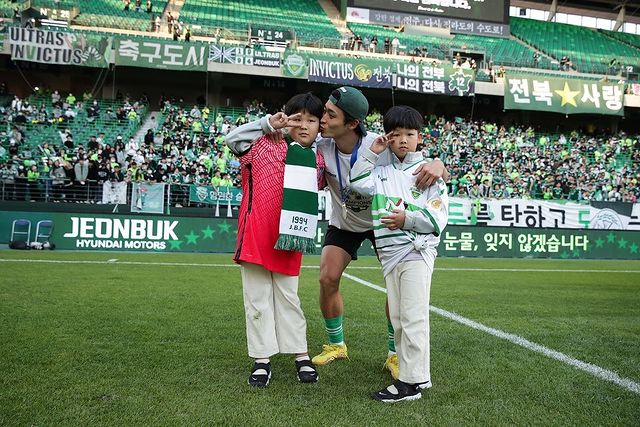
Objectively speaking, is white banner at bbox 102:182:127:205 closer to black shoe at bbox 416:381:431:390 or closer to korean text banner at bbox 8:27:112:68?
korean text banner at bbox 8:27:112:68

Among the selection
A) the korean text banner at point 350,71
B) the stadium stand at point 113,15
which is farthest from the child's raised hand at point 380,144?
the stadium stand at point 113,15

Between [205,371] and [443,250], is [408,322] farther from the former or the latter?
[443,250]

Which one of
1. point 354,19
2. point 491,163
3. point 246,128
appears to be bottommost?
point 246,128

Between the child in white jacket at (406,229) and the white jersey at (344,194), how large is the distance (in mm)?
242

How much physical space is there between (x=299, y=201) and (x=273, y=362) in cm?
134

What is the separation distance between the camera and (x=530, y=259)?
18.8 m

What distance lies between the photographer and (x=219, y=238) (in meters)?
17.4

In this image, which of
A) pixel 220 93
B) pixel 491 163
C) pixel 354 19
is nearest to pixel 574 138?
pixel 491 163

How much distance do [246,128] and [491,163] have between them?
951 inches

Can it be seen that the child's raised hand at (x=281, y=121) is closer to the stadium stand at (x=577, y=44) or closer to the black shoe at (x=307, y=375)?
the black shoe at (x=307, y=375)

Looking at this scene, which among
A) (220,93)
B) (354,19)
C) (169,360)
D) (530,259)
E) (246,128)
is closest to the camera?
(246,128)

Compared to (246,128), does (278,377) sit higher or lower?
lower

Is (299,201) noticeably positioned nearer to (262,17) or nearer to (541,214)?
(541,214)

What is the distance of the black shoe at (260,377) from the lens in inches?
146
